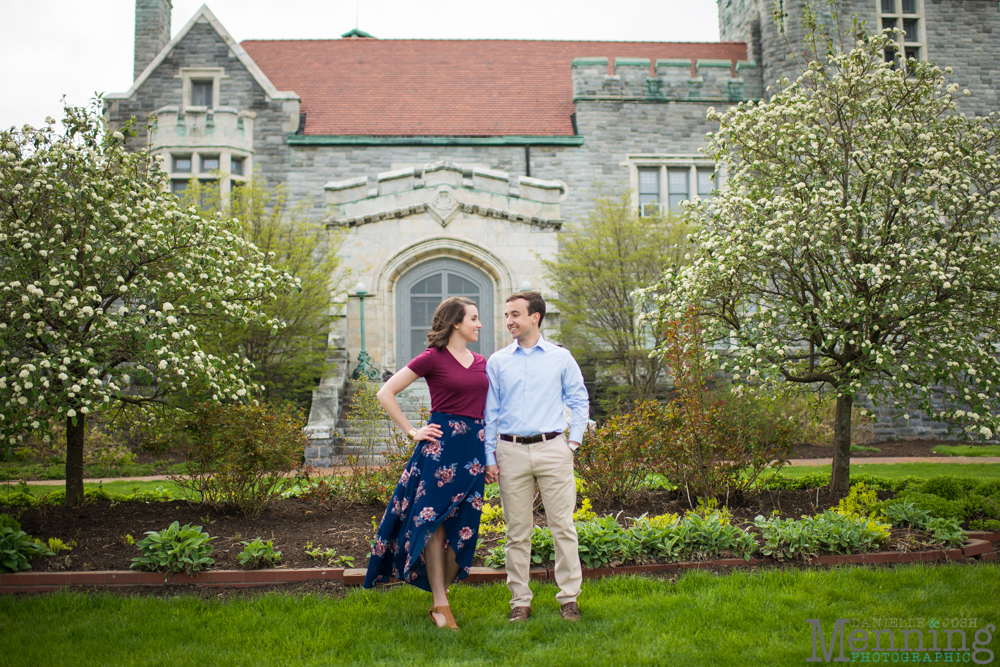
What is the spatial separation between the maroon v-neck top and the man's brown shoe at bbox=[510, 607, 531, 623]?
1128 millimetres

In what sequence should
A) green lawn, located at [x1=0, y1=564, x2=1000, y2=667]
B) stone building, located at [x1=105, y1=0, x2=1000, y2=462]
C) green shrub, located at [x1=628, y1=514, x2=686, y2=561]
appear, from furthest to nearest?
stone building, located at [x1=105, y1=0, x2=1000, y2=462] < green shrub, located at [x1=628, y1=514, x2=686, y2=561] < green lawn, located at [x1=0, y1=564, x2=1000, y2=667]

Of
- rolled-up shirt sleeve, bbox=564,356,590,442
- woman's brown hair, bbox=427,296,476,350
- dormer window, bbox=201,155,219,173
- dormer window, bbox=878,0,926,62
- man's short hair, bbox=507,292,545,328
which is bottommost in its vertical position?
rolled-up shirt sleeve, bbox=564,356,590,442

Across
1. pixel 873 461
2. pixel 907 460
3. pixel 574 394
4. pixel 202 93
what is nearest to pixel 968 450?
pixel 907 460

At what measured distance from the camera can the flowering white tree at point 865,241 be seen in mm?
6254

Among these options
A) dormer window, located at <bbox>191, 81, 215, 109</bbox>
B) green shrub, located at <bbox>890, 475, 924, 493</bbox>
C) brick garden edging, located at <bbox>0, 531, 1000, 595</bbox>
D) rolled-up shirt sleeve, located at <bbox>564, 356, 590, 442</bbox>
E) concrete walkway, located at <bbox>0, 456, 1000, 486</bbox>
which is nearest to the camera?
rolled-up shirt sleeve, located at <bbox>564, 356, 590, 442</bbox>

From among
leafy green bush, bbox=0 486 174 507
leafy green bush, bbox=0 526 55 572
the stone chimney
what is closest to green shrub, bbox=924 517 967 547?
leafy green bush, bbox=0 526 55 572

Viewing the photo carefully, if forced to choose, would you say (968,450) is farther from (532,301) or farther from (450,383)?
(450,383)

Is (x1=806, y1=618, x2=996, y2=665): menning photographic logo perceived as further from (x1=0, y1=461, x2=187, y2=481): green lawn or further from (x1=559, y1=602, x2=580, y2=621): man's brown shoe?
(x1=0, y1=461, x2=187, y2=481): green lawn

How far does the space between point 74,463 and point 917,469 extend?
10892mm

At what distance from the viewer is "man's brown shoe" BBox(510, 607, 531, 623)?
387cm

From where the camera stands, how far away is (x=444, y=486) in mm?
3885

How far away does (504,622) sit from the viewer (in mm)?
3850

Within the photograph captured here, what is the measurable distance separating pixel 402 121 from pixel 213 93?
5.31 metres

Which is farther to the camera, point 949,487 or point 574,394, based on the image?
point 949,487
